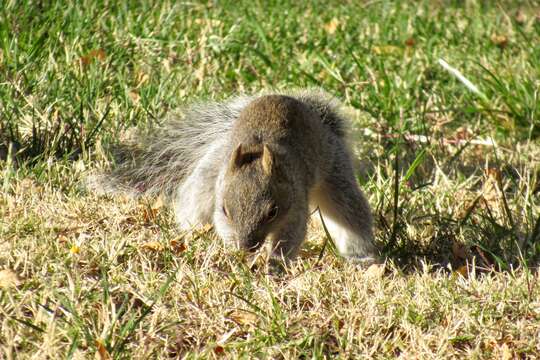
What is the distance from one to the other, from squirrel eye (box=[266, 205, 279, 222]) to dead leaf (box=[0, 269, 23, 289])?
1.02 metres

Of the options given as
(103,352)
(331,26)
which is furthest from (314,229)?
(331,26)

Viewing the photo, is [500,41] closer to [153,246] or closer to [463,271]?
[463,271]

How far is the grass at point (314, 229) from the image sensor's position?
9.71 ft

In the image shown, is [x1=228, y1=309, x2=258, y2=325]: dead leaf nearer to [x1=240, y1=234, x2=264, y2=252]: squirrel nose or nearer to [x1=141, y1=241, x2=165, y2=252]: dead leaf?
[x1=240, y1=234, x2=264, y2=252]: squirrel nose

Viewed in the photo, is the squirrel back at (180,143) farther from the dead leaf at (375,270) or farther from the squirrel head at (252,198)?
the dead leaf at (375,270)

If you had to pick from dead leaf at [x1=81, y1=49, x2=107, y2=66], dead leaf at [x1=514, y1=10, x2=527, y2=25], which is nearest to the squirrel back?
dead leaf at [x1=81, y1=49, x2=107, y2=66]

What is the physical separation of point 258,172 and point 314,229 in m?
0.83

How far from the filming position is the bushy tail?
450cm

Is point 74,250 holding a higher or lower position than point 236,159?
lower

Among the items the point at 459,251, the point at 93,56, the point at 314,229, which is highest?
the point at 93,56

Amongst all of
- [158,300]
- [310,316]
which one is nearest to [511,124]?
[310,316]

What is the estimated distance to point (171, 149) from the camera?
462 cm

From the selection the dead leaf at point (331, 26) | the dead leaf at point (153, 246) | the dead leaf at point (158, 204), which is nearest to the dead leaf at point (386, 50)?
the dead leaf at point (331, 26)

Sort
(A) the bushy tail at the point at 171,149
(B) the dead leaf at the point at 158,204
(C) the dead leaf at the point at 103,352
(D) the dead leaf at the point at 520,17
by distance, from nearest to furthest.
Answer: (C) the dead leaf at the point at 103,352
(B) the dead leaf at the point at 158,204
(A) the bushy tail at the point at 171,149
(D) the dead leaf at the point at 520,17
